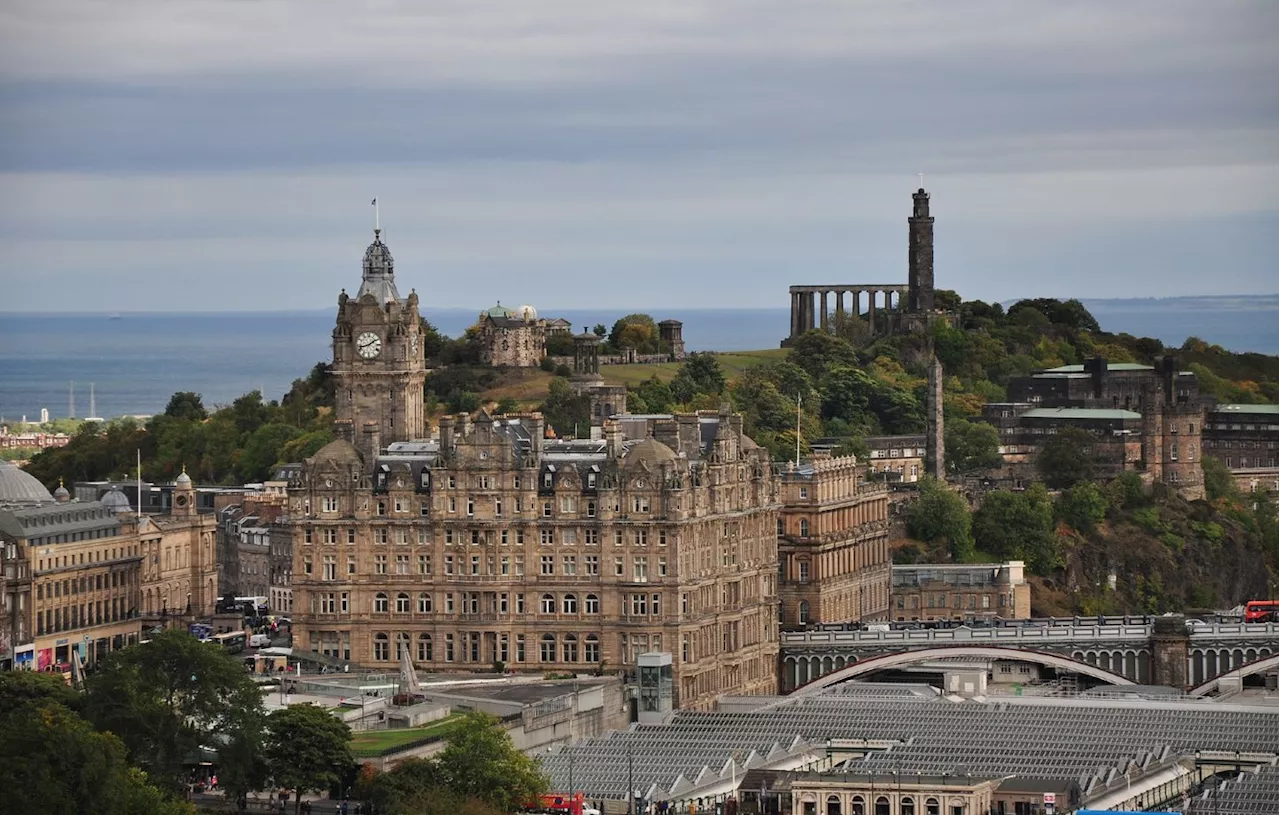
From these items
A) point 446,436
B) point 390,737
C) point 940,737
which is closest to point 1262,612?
point 940,737

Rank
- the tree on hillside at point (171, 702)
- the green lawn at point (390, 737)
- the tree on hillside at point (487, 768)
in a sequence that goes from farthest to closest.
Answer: the green lawn at point (390, 737) → the tree on hillside at point (171, 702) → the tree on hillside at point (487, 768)

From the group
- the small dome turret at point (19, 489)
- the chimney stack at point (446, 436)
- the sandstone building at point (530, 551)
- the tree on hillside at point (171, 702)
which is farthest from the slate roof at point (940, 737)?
the small dome turret at point (19, 489)

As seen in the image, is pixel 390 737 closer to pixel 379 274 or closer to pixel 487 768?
pixel 487 768

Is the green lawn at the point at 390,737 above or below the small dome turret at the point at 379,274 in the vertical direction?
below

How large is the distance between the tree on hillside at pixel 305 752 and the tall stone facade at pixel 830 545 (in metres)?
46.2

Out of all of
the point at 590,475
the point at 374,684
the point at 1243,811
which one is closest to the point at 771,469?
the point at 590,475

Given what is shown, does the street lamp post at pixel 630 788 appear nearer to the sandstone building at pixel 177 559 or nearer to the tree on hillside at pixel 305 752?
the tree on hillside at pixel 305 752

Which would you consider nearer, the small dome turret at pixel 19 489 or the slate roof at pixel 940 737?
the slate roof at pixel 940 737

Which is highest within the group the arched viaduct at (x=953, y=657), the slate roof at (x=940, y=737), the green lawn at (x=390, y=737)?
the arched viaduct at (x=953, y=657)

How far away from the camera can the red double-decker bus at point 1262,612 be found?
186750mm

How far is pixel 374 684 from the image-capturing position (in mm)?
158000

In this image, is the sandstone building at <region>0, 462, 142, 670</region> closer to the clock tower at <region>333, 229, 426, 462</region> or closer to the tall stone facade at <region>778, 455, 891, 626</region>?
the clock tower at <region>333, 229, 426, 462</region>

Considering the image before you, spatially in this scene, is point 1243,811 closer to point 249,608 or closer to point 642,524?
point 642,524

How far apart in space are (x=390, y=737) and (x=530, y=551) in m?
21.1
